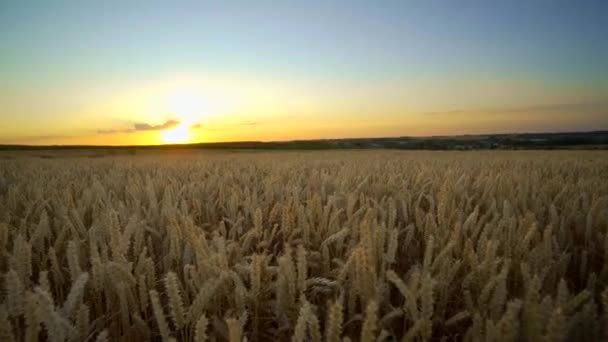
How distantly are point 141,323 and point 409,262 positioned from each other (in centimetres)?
125

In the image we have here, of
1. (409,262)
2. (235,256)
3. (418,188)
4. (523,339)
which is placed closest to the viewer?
(523,339)

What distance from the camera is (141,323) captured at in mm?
1160

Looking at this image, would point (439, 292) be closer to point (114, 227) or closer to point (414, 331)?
point (414, 331)

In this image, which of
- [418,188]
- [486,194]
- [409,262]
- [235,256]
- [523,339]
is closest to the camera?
[523,339]

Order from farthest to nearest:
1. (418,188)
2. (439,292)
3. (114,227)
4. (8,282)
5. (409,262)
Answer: (418,188) → (409,262) → (114,227) → (439,292) → (8,282)

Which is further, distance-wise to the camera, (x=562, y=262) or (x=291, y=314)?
(x=562, y=262)

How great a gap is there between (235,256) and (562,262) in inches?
50.6

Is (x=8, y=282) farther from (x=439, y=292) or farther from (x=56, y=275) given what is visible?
(x=439, y=292)


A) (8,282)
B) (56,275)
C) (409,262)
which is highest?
(8,282)

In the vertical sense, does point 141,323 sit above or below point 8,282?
below

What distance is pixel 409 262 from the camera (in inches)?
76.1

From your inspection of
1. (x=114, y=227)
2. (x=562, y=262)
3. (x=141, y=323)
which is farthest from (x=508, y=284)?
(x=114, y=227)

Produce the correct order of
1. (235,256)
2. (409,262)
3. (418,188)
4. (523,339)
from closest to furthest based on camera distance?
(523,339) < (235,256) < (409,262) < (418,188)

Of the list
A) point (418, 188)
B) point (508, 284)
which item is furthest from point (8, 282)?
point (418, 188)
